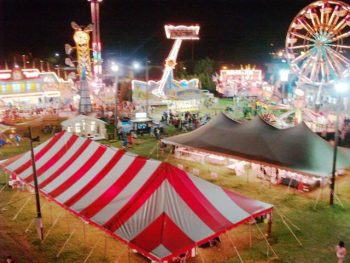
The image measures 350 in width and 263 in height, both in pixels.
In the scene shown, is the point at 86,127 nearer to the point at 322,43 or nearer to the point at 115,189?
the point at 115,189

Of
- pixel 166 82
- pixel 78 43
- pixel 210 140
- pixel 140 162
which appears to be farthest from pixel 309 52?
pixel 140 162

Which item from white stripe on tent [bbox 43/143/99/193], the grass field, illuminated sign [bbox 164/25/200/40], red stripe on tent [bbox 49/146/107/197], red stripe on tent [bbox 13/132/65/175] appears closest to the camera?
the grass field

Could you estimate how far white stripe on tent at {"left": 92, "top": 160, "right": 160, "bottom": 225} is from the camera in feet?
26.9

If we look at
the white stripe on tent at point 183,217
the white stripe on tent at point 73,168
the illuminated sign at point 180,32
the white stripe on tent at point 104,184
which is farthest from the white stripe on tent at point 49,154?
the illuminated sign at point 180,32

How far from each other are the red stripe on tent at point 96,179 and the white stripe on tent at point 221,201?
2.30 metres

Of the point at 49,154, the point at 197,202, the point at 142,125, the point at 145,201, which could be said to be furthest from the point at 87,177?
the point at 142,125

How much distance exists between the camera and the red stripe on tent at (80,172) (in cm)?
985

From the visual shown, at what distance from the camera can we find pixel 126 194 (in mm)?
8680

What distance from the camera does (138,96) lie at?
120 feet

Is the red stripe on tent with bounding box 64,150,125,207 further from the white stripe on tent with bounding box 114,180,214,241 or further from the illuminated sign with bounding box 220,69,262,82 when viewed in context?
the illuminated sign with bounding box 220,69,262,82

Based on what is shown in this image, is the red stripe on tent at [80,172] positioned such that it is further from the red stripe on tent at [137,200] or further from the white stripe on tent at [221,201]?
the white stripe on tent at [221,201]

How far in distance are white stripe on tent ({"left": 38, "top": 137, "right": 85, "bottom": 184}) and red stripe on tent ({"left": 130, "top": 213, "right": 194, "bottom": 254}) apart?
4476 millimetres

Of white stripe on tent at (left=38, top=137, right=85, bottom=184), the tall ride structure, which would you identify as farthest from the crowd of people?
white stripe on tent at (left=38, top=137, right=85, bottom=184)

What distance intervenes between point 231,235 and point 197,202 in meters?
2.59
